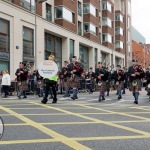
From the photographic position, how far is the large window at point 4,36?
26984 mm

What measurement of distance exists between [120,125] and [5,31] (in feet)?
67.1

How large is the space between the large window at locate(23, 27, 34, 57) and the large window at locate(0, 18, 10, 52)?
2545 millimetres

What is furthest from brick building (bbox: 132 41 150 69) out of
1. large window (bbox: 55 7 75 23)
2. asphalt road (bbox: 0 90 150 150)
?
asphalt road (bbox: 0 90 150 150)

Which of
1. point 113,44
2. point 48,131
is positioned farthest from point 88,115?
point 113,44

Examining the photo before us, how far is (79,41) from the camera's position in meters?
42.3

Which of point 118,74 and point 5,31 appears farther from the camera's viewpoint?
point 5,31

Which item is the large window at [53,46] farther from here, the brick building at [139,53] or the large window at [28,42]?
the brick building at [139,53]

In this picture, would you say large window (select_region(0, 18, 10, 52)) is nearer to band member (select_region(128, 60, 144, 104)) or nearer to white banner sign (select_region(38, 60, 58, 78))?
white banner sign (select_region(38, 60, 58, 78))

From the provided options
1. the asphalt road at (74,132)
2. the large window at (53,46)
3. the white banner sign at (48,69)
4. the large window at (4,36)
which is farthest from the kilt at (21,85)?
the large window at (53,46)

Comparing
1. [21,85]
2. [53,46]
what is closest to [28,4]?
[53,46]

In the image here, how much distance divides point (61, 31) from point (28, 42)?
6.74m

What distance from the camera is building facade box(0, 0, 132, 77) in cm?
2792

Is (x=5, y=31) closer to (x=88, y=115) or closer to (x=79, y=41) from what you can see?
(x=79, y=41)

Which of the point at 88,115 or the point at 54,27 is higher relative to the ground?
the point at 54,27
